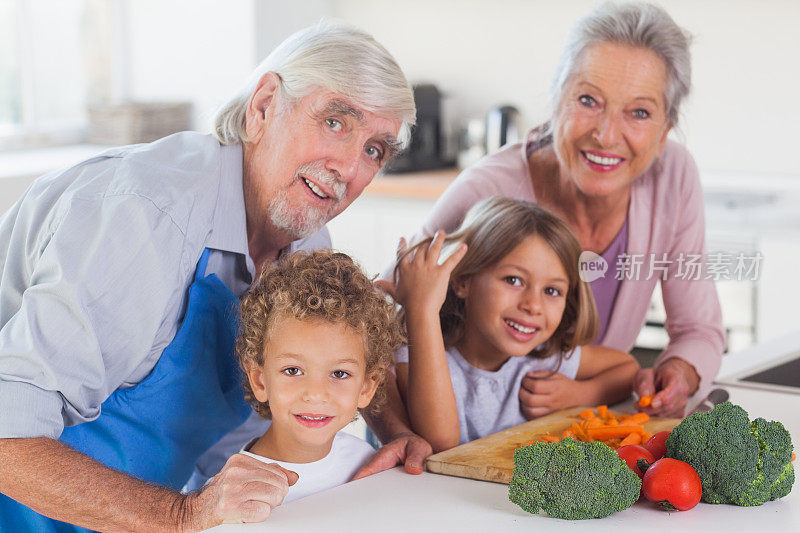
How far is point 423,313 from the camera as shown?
5.19ft

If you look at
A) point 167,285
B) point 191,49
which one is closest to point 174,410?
point 167,285

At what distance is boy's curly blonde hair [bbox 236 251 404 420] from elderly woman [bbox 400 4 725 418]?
1.28 ft

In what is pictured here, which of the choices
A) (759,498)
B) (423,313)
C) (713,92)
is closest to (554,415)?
(423,313)

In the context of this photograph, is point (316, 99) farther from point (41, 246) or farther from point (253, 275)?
point (41, 246)

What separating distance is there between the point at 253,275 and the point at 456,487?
0.48m

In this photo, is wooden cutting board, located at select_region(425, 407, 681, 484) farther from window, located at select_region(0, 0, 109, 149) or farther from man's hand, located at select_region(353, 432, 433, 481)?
window, located at select_region(0, 0, 109, 149)

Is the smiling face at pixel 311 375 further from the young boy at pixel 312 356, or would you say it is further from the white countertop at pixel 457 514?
the white countertop at pixel 457 514

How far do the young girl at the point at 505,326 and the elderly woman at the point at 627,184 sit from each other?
55 mm

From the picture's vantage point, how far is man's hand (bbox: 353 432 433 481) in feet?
4.70

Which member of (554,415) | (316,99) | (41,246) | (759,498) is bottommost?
(554,415)

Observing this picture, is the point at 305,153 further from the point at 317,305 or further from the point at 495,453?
the point at 495,453

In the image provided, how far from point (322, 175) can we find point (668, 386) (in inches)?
29.6

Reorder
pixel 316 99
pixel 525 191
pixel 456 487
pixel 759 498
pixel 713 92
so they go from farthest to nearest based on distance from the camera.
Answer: pixel 713 92 → pixel 525 191 → pixel 316 99 → pixel 456 487 → pixel 759 498

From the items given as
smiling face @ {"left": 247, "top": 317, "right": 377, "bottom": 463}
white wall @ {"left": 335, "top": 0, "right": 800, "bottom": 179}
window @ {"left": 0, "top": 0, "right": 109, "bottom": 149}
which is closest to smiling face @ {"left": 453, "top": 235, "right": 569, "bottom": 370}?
smiling face @ {"left": 247, "top": 317, "right": 377, "bottom": 463}
